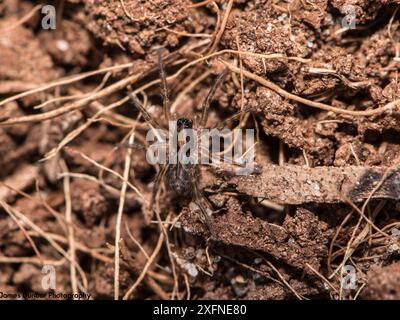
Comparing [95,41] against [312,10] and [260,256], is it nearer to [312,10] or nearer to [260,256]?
[312,10]

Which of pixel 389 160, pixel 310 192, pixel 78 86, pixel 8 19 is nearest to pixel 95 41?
pixel 78 86

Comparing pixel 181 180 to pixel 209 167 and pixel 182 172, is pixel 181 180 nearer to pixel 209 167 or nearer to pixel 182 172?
pixel 182 172

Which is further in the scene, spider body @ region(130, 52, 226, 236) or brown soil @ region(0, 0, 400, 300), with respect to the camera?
spider body @ region(130, 52, 226, 236)

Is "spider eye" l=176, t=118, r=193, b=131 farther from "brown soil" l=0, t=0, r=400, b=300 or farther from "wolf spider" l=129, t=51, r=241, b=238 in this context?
"brown soil" l=0, t=0, r=400, b=300

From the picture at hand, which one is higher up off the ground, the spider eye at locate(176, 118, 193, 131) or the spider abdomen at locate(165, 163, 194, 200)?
the spider eye at locate(176, 118, 193, 131)

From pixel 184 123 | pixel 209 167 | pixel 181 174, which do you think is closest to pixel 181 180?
pixel 181 174

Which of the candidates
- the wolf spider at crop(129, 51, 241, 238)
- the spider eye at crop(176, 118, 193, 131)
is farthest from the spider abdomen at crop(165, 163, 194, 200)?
the spider eye at crop(176, 118, 193, 131)
